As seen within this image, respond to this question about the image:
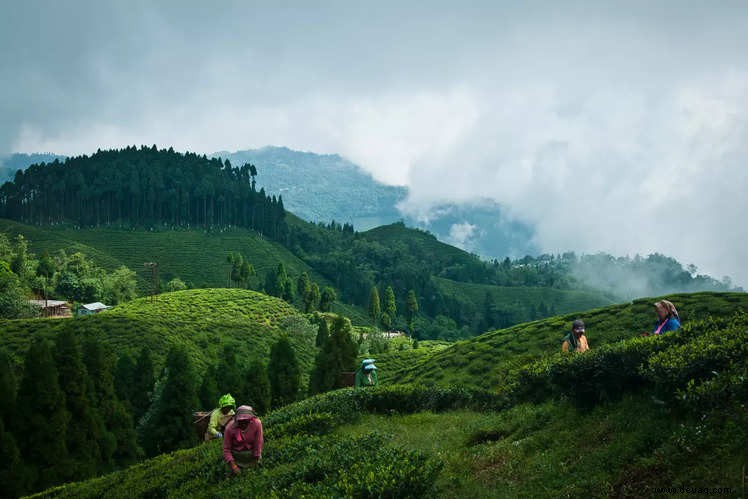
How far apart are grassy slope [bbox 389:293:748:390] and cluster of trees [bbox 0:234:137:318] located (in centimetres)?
7173

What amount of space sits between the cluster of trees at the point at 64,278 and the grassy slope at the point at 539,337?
7173 centimetres

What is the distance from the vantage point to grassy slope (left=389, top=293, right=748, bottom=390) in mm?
33688

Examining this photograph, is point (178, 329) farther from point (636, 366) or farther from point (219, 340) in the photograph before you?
point (636, 366)

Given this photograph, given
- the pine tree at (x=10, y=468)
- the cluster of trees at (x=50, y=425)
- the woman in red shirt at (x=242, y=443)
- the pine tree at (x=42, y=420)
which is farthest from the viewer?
the pine tree at (x=42, y=420)

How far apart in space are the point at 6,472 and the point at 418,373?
28.3 m

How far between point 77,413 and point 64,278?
266 ft

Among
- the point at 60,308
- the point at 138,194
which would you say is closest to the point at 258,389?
the point at 60,308

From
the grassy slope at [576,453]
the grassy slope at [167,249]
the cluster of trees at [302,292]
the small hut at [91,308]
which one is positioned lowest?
the grassy slope at [576,453]

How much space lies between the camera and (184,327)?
6788cm

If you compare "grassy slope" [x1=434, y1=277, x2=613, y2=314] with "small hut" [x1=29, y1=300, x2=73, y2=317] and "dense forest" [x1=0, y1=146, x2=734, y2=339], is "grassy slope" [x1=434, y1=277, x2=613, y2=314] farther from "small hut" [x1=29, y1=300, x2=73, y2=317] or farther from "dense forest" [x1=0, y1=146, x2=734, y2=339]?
"small hut" [x1=29, y1=300, x2=73, y2=317]

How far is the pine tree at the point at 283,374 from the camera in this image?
40.3 meters

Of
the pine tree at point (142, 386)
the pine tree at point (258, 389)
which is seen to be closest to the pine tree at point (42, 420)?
the pine tree at point (258, 389)

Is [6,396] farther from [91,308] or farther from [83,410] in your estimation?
[91,308]

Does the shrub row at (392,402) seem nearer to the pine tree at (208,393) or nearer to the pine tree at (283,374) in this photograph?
the pine tree at (208,393)
